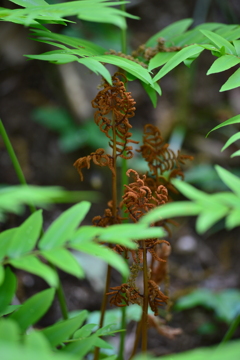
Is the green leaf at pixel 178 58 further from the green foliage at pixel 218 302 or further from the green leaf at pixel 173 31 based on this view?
the green foliage at pixel 218 302

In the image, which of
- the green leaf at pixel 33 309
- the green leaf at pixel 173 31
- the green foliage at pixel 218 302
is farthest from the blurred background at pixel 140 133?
the green leaf at pixel 33 309

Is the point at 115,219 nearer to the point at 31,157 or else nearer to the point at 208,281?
the point at 208,281

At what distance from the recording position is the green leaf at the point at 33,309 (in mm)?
438

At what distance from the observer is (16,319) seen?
45 cm

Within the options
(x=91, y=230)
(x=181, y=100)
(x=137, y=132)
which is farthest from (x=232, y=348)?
(x=181, y=100)

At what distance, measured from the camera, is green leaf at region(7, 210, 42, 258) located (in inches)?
16.4

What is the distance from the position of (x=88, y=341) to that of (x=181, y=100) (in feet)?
7.01

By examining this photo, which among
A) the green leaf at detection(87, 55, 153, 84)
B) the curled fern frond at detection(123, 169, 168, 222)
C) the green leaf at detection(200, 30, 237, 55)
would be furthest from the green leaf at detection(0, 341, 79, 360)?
the green leaf at detection(200, 30, 237, 55)

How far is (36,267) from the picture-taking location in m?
0.37

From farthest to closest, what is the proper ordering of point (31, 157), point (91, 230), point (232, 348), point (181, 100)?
point (181, 100) < point (31, 157) < point (91, 230) < point (232, 348)

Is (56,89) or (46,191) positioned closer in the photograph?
(46,191)

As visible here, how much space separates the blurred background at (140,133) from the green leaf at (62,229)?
1163mm

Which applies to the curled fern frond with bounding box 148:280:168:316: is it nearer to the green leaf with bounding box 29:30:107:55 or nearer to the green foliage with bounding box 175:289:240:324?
the green leaf with bounding box 29:30:107:55

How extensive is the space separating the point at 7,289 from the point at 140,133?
6.13 ft
